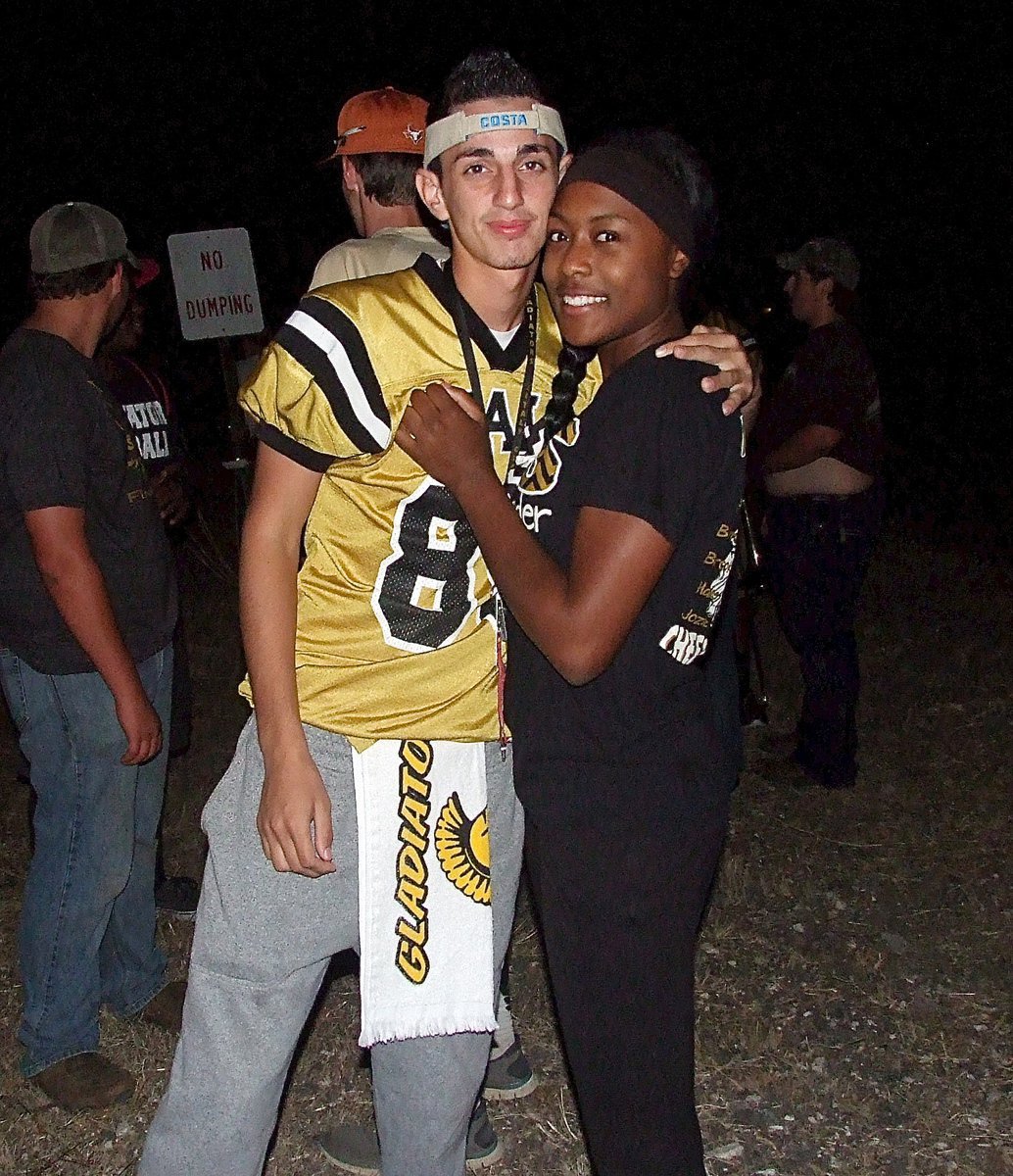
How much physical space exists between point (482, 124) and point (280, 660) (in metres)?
0.87

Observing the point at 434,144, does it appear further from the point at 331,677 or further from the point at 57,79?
the point at 57,79

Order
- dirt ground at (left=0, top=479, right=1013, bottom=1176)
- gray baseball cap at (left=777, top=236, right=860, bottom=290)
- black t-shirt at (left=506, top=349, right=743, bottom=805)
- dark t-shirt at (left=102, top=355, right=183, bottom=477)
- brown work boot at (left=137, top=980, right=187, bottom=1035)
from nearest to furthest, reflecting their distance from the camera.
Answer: black t-shirt at (left=506, top=349, right=743, bottom=805), dirt ground at (left=0, top=479, right=1013, bottom=1176), brown work boot at (left=137, top=980, right=187, bottom=1035), dark t-shirt at (left=102, top=355, right=183, bottom=477), gray baseball cap at (left=777, top=236, right=860, bottom=290)

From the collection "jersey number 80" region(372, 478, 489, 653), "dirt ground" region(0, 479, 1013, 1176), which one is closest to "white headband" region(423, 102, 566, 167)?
"jersey number 80" region(372, 478, 489, 653)

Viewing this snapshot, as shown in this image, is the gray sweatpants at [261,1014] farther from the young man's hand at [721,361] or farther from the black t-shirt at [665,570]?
the young man's hand at [721,361]

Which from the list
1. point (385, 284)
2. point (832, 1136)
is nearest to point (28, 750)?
point (385, 284)

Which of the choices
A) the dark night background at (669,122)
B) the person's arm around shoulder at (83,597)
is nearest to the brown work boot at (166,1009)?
the person's arm around shoulder at (83,597)

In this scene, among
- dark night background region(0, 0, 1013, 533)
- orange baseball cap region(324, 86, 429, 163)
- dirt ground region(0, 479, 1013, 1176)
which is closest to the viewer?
dirt ground region(0, 479, 1013, 1176)

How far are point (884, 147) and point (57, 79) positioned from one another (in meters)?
13.5

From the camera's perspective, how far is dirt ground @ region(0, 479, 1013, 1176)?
3.21 m

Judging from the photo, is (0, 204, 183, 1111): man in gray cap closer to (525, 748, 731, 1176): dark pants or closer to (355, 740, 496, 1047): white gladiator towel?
(355, 740, 496, 1047): white gladiator towel

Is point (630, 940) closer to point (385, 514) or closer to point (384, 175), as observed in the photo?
point (385, 514)

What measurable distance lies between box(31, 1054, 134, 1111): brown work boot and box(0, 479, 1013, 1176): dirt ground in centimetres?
4

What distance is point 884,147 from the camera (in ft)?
66.9

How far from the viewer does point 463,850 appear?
7.02ft
